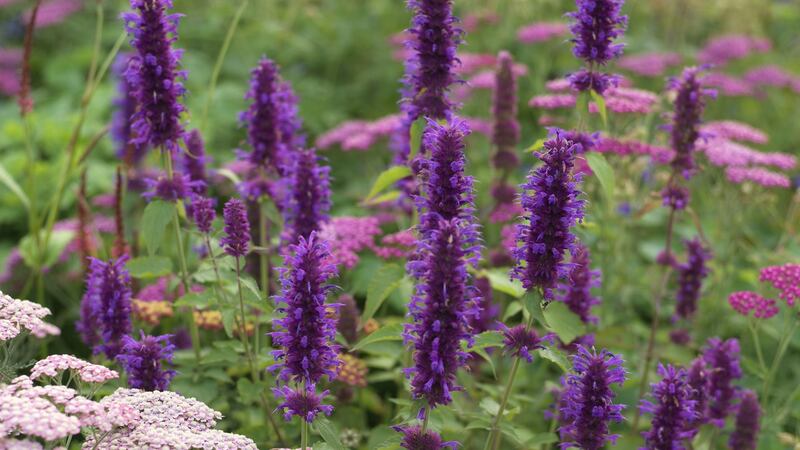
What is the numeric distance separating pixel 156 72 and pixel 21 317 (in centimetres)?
115

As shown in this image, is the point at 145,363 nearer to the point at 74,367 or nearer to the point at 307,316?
the point at 74,367

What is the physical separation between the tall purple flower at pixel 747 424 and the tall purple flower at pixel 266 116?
2.49m

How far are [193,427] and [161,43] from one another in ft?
5.30

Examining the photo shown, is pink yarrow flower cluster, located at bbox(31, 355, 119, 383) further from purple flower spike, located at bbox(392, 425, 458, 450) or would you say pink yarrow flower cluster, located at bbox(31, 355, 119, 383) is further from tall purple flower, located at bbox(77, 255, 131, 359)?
purple flower spike, located at bbox(392, 425, 458, 450)

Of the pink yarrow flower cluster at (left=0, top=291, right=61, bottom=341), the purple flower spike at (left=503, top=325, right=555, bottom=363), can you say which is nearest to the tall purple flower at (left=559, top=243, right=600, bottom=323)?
the purple flower spike at (left=503, top=325, right=555, bottom=363)

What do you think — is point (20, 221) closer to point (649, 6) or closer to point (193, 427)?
point (193, 427)

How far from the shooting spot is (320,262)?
10.5 feet

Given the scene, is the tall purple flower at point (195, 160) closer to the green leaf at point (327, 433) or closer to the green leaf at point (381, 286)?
the green leaf at point (381, 286)

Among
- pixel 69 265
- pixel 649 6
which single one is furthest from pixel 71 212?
pixel 649 6

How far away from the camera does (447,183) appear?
3.35 meters

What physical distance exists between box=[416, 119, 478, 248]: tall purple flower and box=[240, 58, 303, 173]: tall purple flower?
1374 mm

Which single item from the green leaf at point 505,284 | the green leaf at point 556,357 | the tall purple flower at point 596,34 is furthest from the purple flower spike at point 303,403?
the tall purple flower at point 596,34

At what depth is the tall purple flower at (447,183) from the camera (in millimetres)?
3318

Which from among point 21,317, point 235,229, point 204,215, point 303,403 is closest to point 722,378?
point 303,403
